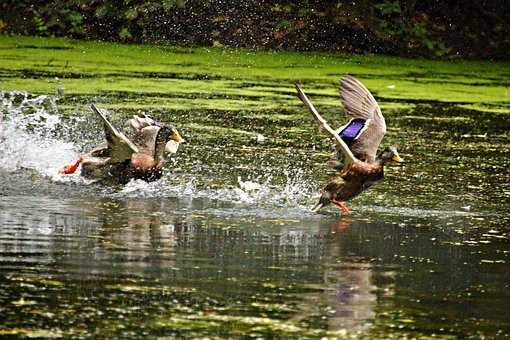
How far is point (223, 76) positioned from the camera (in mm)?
18031

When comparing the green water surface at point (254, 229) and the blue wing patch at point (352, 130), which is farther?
the blue wing patch at point (352, 130)

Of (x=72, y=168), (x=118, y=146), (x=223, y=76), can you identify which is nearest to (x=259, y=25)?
(x=223, y=76)

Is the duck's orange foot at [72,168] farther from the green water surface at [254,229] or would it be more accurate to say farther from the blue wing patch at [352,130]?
the blue wing patch at [352,130]

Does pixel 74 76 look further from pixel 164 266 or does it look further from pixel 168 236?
pixel 164 266

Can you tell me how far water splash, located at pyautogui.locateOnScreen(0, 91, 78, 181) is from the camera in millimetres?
11008

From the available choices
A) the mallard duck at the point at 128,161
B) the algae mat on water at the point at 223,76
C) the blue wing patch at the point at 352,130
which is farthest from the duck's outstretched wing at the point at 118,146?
the algae mat on water at the point at 223,76

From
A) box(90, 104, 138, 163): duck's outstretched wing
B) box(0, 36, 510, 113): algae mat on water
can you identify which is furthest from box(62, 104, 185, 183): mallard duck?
box(0, 36, 510, 113): algae mat on water

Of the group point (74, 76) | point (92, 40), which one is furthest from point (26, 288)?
point (92, 40)

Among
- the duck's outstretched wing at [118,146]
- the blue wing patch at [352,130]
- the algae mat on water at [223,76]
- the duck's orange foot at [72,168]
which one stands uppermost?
the algae mat on water at [223,76]

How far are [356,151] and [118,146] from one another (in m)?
1.66

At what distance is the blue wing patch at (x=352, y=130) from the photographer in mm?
9773

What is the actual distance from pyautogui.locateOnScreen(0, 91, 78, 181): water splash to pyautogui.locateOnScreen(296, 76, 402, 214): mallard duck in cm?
204

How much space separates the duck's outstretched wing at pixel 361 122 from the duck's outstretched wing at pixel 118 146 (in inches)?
57.7

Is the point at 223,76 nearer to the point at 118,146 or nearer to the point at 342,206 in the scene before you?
the point at 118,146
